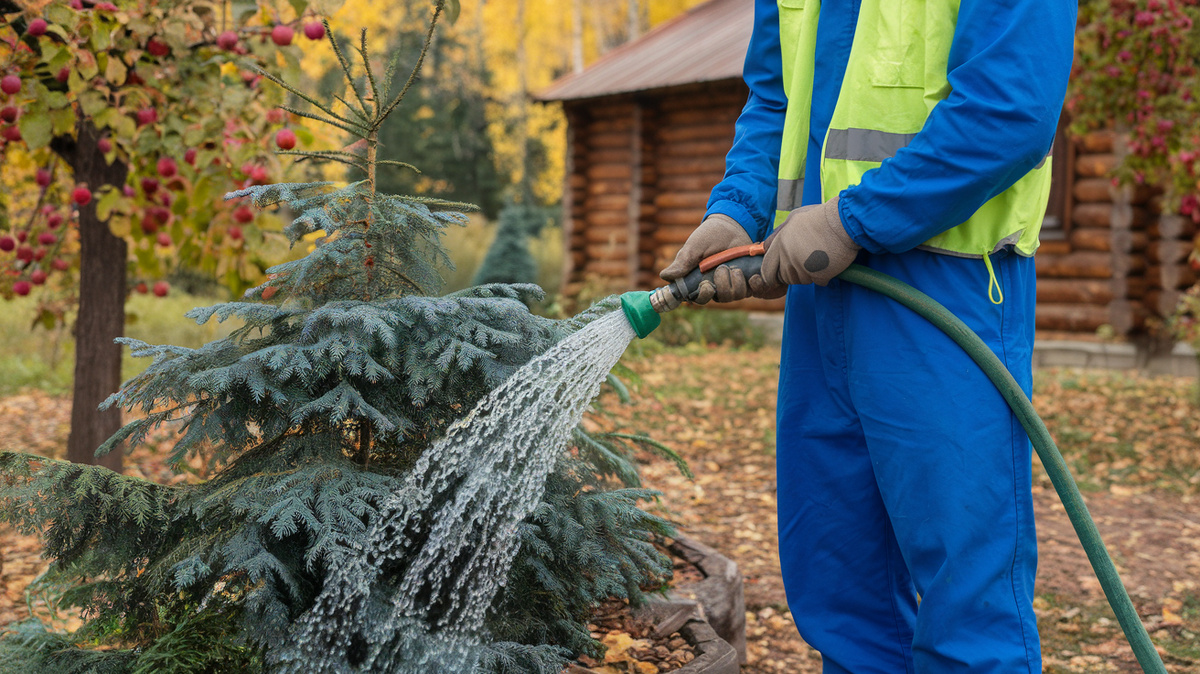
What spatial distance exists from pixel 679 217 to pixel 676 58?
1.97m

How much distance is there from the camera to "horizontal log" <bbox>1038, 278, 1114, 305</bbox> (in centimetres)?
866

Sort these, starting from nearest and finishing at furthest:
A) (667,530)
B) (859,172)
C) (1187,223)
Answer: (859,172) < (667,530) < (1187,223)

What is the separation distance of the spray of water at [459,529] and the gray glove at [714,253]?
0.66 feet

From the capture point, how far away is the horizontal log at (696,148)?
10.6 metres

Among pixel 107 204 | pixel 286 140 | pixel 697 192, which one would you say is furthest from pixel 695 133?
pixel 286 140

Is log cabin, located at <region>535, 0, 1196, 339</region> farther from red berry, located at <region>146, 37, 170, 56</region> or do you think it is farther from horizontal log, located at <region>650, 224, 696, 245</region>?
red berry, located at <region>146, 37, 170, 56</region>

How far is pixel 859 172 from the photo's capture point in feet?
5.31

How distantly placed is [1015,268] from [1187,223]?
8.29m

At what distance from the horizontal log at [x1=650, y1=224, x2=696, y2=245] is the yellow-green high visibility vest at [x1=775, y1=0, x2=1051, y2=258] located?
931 cm

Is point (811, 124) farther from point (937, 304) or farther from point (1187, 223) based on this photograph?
point (1187, 223)

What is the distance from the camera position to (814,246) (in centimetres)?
155

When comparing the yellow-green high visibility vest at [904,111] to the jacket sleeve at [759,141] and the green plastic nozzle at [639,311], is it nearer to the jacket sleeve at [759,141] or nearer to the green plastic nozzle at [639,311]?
the jacket sleeve at [759,141]

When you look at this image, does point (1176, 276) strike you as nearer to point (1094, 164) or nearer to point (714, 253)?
point (1094, 164)

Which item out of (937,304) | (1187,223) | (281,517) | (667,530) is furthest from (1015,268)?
(1187,223)
